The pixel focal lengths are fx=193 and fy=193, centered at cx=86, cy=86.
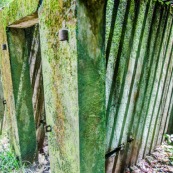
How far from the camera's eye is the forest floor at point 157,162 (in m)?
3.33

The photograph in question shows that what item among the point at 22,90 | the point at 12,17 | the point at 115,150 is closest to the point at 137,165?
the point at 115,150

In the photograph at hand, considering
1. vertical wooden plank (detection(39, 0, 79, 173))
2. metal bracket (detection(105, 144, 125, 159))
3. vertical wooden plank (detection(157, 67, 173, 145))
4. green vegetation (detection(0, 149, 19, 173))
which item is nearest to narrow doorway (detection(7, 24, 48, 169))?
green vegetation (detection(0, 149, 19, 173))

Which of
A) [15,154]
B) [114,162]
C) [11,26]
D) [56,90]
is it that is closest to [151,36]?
[56,90]

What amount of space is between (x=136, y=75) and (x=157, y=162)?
5.85 ft

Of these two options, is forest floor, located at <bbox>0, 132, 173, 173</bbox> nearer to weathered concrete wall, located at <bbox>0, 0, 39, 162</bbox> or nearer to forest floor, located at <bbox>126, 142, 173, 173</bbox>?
forest floor, located at <bbox>126, 142, 173, 173</bbox>

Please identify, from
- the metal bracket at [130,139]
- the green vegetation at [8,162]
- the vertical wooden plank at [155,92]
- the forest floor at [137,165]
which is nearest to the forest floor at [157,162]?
the forest floor at [137,165]

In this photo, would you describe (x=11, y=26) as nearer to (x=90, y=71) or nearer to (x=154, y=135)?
(x=90, y=71)

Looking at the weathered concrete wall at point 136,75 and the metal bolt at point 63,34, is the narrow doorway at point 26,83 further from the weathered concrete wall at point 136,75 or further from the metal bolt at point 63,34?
the metal bolt at point 63,34

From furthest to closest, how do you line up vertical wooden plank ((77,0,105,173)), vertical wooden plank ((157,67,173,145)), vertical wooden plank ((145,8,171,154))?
vertical wooden plank ((157,67,173,145)), vertical wooden plank ((145,8,171,154)), vertical wooden plank ((77,0,105,173))

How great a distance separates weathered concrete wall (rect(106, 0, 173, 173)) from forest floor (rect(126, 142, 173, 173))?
0.13 metres

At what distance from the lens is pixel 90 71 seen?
5.95ft

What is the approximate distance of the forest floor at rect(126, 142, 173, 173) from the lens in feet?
10.9

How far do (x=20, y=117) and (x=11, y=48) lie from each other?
122 centimetres

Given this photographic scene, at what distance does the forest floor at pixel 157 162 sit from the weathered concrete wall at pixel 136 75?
125 millimetres
